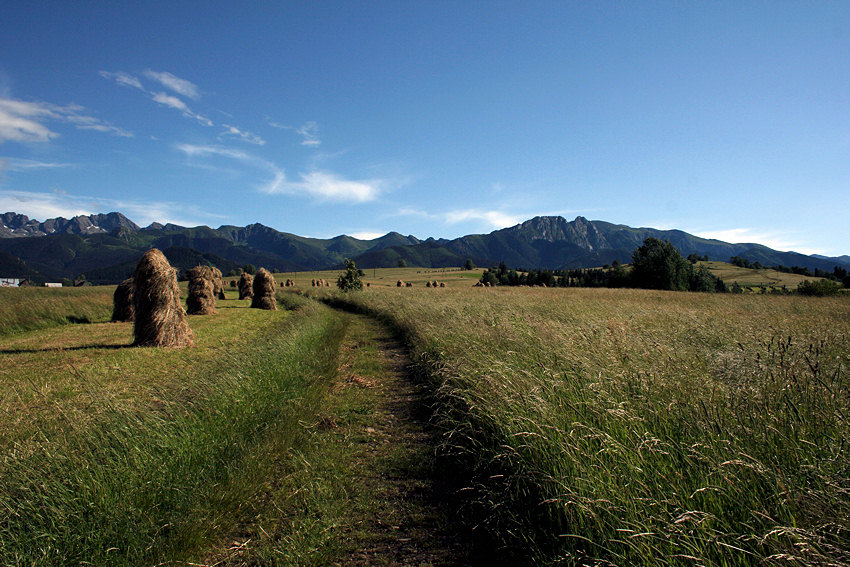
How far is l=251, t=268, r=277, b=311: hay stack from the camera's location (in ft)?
114

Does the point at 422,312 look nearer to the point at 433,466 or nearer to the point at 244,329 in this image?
the point at 244,329

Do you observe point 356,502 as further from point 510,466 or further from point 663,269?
point 663,269

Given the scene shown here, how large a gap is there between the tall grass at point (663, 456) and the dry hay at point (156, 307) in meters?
14.4

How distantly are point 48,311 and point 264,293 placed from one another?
14813 millimetres

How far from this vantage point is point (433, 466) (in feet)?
17.3

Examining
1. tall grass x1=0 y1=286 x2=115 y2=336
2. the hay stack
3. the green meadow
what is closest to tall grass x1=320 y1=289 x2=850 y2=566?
the green meadow

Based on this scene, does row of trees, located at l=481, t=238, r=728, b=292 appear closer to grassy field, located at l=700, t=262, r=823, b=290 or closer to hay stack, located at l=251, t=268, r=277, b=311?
grassy field, located at l=700, t=262, r=823, b=290

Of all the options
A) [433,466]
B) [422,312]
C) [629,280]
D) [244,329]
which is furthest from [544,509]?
[629,280]

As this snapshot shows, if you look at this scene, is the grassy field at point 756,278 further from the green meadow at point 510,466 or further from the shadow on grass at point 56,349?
the shadow on grass at point 56,349

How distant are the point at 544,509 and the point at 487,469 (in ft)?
3.79

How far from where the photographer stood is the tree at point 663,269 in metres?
60.2

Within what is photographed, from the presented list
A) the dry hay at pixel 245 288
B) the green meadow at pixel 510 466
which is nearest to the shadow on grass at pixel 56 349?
the green meadow at pixel 510 466

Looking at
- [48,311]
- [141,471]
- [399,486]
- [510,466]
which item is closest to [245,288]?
[48,311]

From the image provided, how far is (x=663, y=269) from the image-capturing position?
60.8 meters
